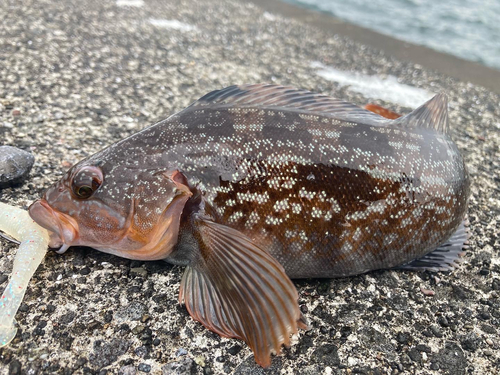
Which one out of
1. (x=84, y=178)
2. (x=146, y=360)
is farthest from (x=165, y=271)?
(x=84, y=178)

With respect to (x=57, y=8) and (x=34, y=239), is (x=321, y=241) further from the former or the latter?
(x=57, y=8)

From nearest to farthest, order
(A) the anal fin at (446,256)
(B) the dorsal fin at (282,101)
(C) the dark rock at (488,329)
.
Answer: (C) the dark rock at (488,329) → (B) the dorsal fin at (282,101) → (A) the anal fin at (446,256)

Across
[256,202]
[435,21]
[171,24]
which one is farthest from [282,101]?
[435,21]

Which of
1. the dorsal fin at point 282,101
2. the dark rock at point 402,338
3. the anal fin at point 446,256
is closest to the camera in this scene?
the dark rock at point 402,338

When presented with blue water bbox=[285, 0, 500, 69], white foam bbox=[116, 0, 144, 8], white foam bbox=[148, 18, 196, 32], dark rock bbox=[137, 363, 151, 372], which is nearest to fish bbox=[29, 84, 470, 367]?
dark rock bbox=[137, 363, 151, 372]

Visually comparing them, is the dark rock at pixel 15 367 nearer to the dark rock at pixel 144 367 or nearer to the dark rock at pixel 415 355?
the dark rock at pixel 144 367

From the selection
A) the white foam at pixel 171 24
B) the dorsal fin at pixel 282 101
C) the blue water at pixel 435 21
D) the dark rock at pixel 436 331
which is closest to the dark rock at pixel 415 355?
the dark rock at pixel 436 331
